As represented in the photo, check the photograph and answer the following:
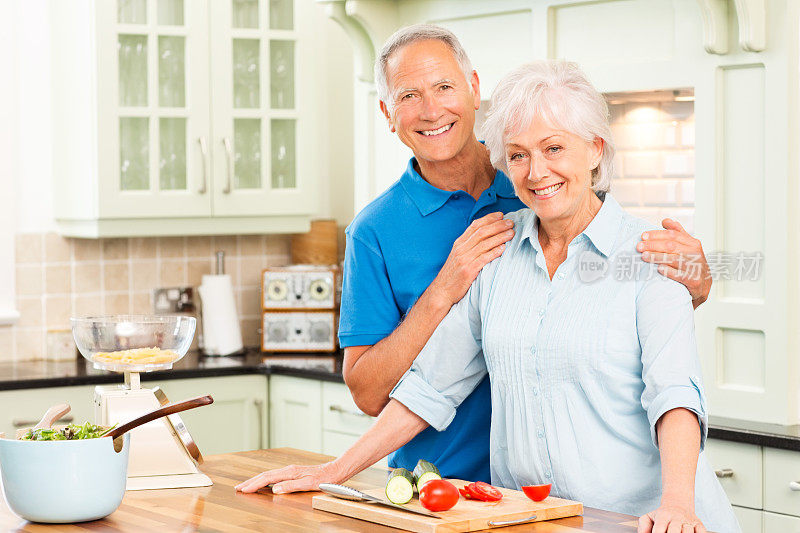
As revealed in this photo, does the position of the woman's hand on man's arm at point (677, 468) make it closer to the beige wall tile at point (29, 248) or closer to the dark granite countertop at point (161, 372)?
the dark granite countertop at point (161, 372)

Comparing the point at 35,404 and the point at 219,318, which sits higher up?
the point at 219,318

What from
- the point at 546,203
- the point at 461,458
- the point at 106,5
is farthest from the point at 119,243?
the point at 546,203

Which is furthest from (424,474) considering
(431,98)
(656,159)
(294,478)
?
(656,159)

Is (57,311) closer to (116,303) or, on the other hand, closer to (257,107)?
(116,303)

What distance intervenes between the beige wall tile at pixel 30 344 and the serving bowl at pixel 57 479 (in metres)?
2.45

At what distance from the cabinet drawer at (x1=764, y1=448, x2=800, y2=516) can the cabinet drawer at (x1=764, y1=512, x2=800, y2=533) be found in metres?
0.01

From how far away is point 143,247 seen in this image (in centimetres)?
439

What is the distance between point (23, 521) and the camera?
5.90 ft

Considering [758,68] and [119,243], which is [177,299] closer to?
[119,243]

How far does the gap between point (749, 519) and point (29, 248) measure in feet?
8.78

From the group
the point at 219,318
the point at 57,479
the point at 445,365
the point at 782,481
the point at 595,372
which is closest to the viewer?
the point at 57,479

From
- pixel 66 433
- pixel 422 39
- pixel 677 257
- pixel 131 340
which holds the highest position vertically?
pixel 422 39

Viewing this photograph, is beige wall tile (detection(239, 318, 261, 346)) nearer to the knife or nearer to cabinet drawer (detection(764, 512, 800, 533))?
cabinet drawer (detection(764, 512, 800, 533))

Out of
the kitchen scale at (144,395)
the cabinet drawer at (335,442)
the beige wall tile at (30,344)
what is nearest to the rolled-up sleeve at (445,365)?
the kitchen scale at (144,395)
